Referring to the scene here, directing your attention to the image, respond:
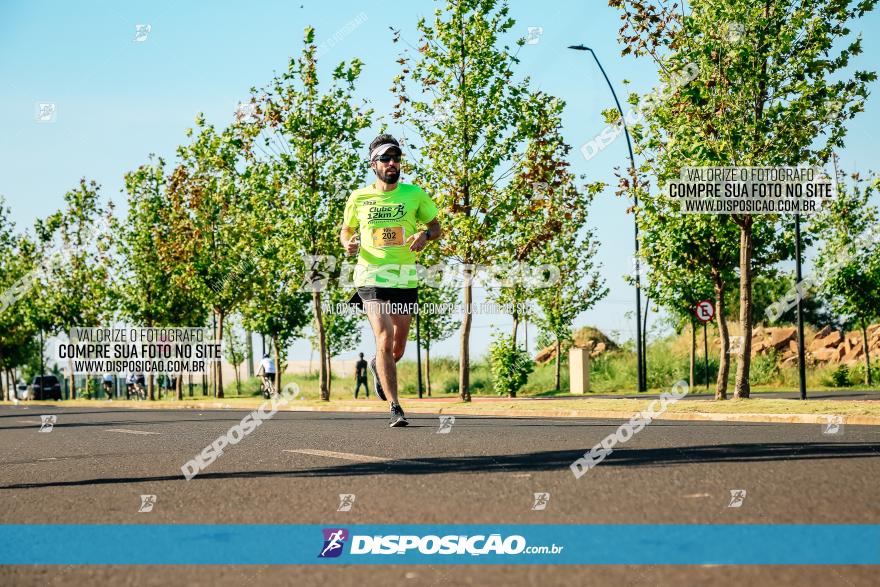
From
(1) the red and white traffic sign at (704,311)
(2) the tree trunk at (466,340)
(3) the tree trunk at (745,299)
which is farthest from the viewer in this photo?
(1) the red and white traffic sign at (704,311)

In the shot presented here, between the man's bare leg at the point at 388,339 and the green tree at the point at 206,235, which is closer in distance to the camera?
the man's bare leg at the point at 388,339

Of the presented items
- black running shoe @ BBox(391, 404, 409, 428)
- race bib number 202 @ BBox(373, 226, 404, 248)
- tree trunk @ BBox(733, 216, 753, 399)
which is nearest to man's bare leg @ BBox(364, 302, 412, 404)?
black running shoe @ BBox(391, 404, 409, 428)

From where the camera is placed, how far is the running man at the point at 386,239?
9.61 m

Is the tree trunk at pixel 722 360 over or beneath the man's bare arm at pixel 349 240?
beneath

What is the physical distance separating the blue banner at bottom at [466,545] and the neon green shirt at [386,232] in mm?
5129

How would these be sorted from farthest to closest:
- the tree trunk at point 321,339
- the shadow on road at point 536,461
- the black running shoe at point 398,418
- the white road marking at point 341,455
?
the tree trunk at point 321,339 < the black running shoe at point 398,418 < the white road marking at point 341,455 < the shadow on road at point 536,461

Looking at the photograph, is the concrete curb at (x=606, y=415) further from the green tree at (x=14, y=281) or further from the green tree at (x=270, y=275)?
the green tree at (x=14, y=281)

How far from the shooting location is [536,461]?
22.7 feet

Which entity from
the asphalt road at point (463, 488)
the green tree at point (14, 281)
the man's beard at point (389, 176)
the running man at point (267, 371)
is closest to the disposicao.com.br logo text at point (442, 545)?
the asphalt road at point (463, 488)

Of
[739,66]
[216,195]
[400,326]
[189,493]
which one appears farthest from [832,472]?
[216,195]

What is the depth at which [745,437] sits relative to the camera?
8.71 meters

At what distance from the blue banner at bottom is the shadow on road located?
198 cm

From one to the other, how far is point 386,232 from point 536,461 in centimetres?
348

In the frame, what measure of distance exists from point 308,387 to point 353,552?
5468cm
